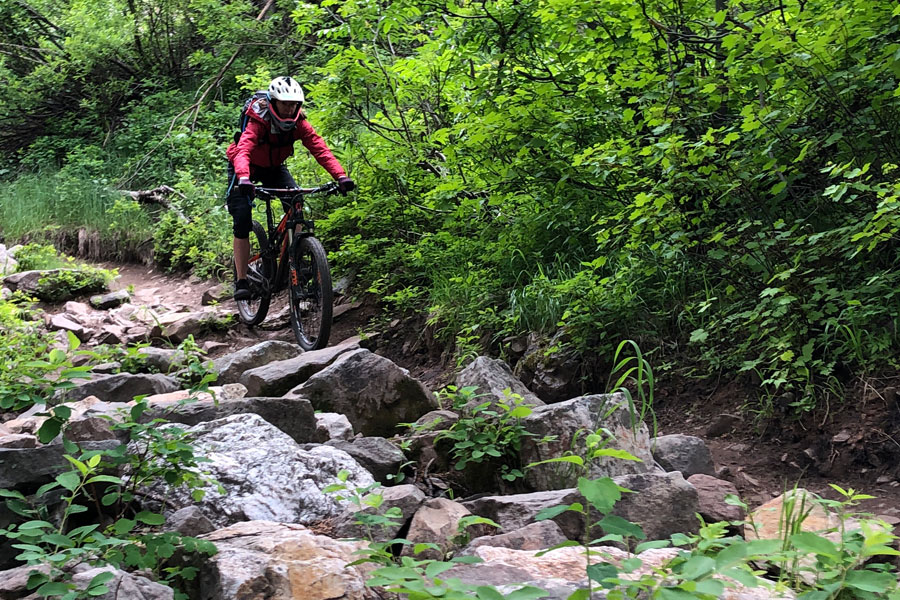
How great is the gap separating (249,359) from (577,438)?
10.5 feet

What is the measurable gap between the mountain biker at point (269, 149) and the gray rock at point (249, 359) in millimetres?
1291

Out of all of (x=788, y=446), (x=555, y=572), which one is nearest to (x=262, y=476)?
(x=555, y=572)

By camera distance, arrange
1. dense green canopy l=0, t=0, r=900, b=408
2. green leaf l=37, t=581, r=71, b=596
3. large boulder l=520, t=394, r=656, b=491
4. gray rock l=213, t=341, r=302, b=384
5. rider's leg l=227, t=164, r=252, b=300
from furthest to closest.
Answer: rider's leg l=227, t=164, r=252, b=300, gray rock l=213, t=341, r=302, b=384, dense green canopy l=0, t=0, r=900, b=408, large boulder l=520, t=394, r=656, b=491, green leaf l=37, t=581, r=71, b=596

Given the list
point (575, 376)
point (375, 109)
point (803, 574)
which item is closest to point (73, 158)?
point (375, 109)

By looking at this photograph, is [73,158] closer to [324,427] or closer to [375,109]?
[375,109]

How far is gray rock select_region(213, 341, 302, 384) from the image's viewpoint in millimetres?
5523

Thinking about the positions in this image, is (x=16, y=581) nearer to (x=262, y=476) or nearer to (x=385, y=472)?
(x=262, y=476)

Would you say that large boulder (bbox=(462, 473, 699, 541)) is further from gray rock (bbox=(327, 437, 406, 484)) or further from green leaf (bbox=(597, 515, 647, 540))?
green leaf (bbox=(597, 515, 647, 540))

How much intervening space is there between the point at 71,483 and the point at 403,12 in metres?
5.01

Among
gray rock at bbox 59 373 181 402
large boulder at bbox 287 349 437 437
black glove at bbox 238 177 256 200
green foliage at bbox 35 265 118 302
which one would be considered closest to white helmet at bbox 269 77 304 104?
black glove at bbox 238 177 256 200

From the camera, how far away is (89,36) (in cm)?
1501

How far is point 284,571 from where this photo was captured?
2.04m

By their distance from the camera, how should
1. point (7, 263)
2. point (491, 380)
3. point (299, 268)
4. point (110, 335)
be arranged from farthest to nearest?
point (7, 263) < point (110, 335) < point (299, 268) < point (491, 380)

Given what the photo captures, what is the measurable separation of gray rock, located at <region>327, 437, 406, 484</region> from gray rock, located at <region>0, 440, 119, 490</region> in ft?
3.77
